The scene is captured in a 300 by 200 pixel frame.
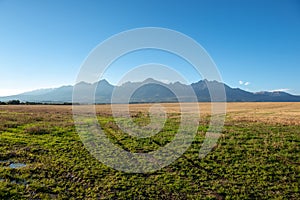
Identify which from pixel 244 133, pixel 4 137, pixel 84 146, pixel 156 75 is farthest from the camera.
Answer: pixel 244 133

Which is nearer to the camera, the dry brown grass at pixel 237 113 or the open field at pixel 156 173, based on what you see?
the open field at pixel 156 173

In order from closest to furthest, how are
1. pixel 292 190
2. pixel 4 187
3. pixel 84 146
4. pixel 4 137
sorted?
pixel 4 187 → pixel 292 190 → pixel 84 146 → pixel 4 137

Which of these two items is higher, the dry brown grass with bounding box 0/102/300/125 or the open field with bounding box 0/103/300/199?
the dry brown grass with bounding box 0/102/300/125

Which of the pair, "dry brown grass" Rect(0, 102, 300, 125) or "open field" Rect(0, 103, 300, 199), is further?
"dry brown grass" Rect(0, 102, 300, 125)

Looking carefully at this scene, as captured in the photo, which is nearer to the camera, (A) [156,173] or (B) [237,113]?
(A) [156,173]

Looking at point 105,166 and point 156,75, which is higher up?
point 156,75

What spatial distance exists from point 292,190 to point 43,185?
13623mm

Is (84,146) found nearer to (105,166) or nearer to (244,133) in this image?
(105,166)

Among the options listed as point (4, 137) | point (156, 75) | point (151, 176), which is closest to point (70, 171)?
point (151, 176)

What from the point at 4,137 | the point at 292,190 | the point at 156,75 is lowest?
the point at 292,190

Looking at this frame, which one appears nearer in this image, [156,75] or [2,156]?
[2,156]

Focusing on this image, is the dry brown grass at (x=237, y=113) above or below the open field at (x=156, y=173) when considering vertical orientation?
above

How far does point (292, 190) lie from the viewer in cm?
1255

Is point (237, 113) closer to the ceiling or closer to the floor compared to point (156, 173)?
closer to the ceiling
